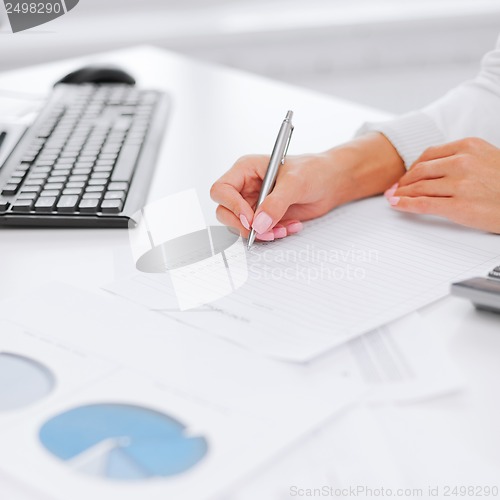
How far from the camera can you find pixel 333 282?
0.67 meters

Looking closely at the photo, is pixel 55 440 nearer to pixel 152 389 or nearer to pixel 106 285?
pixel 152 389

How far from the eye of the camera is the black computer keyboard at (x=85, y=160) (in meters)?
0.80

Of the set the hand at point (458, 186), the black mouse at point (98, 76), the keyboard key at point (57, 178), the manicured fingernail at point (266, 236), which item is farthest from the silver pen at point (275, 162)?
the black mouse at point (98, 76)

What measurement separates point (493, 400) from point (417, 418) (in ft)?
0.20

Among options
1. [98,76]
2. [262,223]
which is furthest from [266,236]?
[98,76]

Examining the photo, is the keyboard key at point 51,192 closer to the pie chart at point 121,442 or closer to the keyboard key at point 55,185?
the keyboard key at point 55,185

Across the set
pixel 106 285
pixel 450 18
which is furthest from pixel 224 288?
pixel 450 18

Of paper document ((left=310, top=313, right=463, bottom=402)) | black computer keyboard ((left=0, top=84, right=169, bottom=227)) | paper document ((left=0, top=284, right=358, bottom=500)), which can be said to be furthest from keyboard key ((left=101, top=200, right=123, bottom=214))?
paper document ((left=310, top=313, right=463, bottom=402))

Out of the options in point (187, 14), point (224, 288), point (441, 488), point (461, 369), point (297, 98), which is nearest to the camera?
point (441, 488)

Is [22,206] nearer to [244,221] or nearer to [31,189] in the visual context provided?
[31,189]

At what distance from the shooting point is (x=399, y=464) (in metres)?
0.45

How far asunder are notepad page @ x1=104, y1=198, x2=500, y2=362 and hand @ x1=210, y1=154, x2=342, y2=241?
18 mm

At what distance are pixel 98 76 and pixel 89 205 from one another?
23.6 inches

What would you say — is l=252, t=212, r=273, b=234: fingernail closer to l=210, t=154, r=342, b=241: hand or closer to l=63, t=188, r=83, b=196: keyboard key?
l=210, t=154, r=342, b=241: hand
